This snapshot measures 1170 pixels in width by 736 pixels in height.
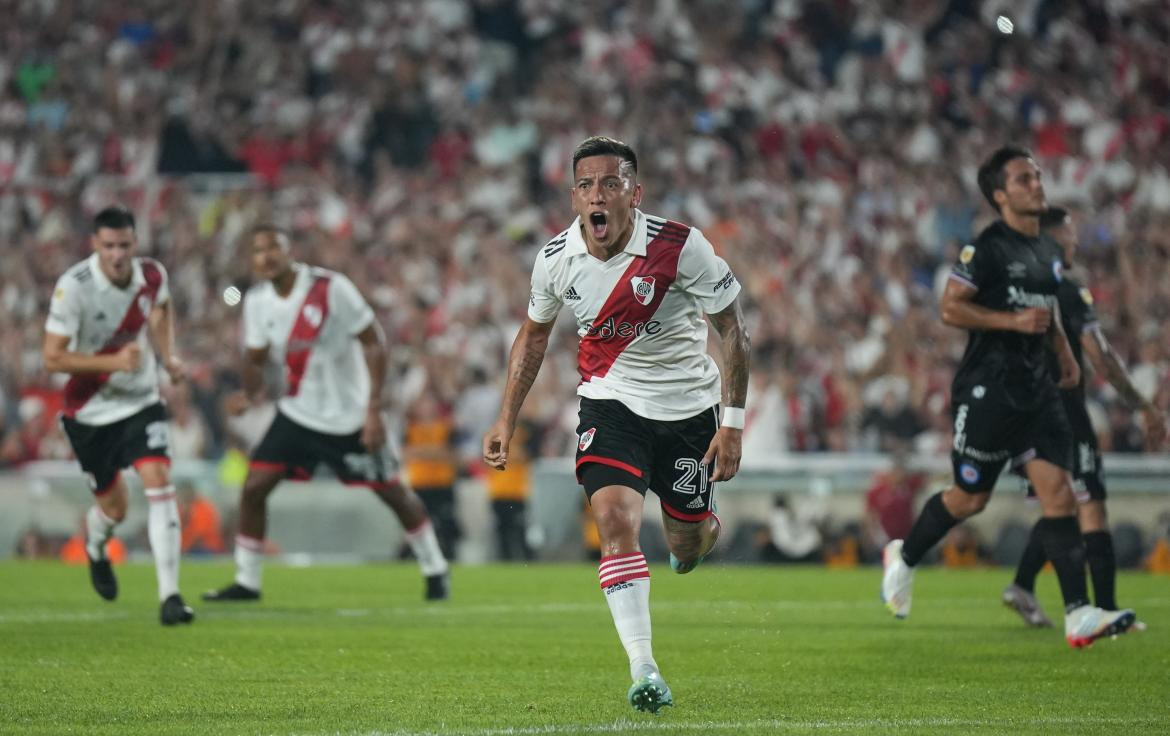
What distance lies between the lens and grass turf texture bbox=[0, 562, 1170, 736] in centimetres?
681

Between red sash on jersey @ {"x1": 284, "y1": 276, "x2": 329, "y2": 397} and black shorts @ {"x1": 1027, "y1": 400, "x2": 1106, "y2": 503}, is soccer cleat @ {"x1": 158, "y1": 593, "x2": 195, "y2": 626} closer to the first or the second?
red sash on jersey @ {"x1": 284, "y1": 276, "x2": 329, "y2": 397}

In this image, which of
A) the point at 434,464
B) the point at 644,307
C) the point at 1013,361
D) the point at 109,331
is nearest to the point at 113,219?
the point at 109,331

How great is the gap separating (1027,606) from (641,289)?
464 cm

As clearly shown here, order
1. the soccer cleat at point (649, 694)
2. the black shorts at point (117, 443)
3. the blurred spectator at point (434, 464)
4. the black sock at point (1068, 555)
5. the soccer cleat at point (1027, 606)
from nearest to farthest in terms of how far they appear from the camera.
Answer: the soccer cleat at point (649, 694) → the black sock at point (1068, 555) → the soccer cleat at point (1027, 606) → the black shorts at point (117, 443) → the blurred spectator at point (434, 464)

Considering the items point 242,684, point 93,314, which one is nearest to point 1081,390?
point 242,684

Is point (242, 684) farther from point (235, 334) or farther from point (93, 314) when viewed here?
point (235, 334)

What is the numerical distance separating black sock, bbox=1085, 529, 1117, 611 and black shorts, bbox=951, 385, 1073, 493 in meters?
1.00

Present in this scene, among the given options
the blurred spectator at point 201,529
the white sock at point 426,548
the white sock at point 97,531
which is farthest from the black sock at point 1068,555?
the blurred spectator at point 201,529

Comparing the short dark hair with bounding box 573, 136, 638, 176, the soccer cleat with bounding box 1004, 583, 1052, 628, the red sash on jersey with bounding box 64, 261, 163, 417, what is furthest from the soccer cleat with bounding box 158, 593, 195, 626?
the soccer cleat with bounding box 1004, 583, 1052, 628

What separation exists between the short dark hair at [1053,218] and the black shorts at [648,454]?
12.4 ft

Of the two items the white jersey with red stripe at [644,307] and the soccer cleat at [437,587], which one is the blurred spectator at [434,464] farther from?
the white jersey with red stripe at [644,307]

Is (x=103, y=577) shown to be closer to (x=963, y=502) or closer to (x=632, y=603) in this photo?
(x=963, y=502)

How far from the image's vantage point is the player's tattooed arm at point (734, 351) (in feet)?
24.6

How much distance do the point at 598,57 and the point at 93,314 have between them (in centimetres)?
1534
